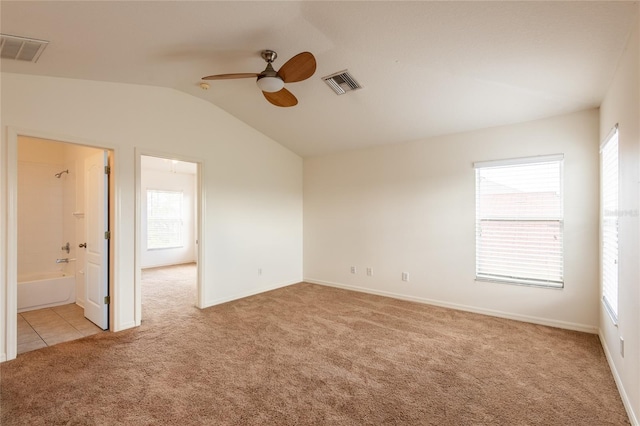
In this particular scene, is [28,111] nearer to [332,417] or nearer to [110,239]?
[110,239]

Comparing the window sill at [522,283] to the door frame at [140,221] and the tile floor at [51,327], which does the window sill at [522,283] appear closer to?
the door frame at [140,221]

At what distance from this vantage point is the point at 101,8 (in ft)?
6.97

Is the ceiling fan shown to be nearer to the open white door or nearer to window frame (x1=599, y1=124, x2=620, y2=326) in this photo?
the open white door

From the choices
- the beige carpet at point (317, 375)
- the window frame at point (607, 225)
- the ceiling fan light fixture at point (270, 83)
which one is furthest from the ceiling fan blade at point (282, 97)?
the window frame at point (607, 225)

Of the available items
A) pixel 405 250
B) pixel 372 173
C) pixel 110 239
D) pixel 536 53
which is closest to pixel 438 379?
pixel 405 250

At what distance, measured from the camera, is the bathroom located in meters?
4.45

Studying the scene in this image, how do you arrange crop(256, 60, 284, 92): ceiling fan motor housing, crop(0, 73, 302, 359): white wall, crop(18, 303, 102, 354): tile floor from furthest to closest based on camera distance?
crop(18, 303, 102, 354): tile floor, crop(0, 73, 302, 359): white wall, crop(256, 60, 284, 92): ceiling fan motor housing

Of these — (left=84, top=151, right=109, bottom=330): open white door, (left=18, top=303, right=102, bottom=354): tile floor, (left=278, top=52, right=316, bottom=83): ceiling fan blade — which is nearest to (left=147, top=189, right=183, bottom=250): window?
(left=18, top=303, right=102, bottom=354): tile floor

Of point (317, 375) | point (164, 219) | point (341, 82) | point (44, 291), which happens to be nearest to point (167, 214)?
point (164, 219)

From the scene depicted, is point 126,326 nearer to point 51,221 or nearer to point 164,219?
point 51,221

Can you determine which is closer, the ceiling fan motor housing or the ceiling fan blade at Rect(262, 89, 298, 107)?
the ceiling fan motor housing

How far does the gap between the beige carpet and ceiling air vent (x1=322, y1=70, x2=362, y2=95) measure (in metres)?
2.90

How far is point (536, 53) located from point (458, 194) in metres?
2.16

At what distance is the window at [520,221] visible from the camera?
366cm
